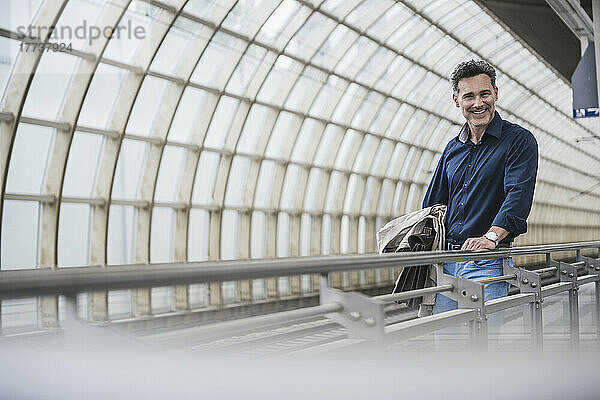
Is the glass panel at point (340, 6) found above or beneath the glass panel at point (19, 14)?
above

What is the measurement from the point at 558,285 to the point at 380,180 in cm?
2941

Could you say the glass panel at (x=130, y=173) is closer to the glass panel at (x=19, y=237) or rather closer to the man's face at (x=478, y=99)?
the glass panel at (x=19, y=237)

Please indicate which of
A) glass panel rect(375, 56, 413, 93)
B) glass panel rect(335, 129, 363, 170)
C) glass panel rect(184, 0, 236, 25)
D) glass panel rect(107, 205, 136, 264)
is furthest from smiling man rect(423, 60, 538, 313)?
glass panel rect(335, 129, 363, 170)

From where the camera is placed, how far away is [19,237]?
1991cm

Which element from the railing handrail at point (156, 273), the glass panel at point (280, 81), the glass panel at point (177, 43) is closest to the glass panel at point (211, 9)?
the glass panel at point (177, 43)

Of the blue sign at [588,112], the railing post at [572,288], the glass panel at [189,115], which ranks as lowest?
the railing post at [572,288]

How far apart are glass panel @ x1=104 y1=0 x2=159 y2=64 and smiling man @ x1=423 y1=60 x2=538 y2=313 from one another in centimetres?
1447

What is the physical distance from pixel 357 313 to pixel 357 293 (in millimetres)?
75

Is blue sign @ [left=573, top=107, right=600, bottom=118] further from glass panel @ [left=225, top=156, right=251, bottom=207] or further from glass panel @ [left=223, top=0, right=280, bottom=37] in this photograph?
glass panel @ [left=225, top=156, right=251, bottom=207]

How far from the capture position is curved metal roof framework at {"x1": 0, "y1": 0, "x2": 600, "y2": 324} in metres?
18.7

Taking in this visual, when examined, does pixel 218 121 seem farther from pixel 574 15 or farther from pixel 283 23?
pixel 574 15

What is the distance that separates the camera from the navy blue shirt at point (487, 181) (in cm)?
475

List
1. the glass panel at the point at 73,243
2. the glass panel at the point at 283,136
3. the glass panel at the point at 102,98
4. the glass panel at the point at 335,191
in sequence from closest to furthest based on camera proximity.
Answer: the glass panel at the point at 102,98 → the glass panel at the point at 73,243 → the glass panel at the point at 283,136 → the glass panel at the point at 335,191

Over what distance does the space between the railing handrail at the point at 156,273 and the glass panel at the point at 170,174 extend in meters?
20.7
